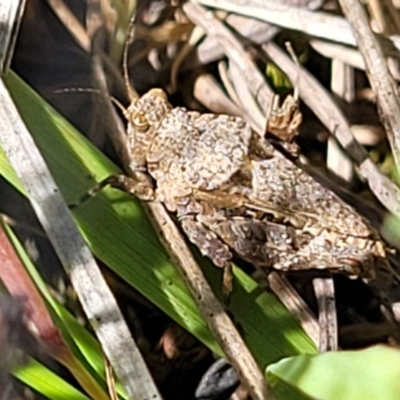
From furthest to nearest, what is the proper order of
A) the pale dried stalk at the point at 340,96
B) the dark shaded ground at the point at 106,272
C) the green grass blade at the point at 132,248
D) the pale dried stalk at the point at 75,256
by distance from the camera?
the pale dried stalk at the point at 340,96, the dark shaded ground at the point at 106,272, the green grass blade at the point at 132,248, the pale dried stalk at the point at 75,256

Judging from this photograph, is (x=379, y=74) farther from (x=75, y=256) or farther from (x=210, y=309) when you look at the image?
(x=75, y=256)

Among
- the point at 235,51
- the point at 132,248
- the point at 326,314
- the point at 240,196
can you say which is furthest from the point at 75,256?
the point at 235,51

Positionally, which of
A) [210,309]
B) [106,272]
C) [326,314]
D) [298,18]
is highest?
[298,18]

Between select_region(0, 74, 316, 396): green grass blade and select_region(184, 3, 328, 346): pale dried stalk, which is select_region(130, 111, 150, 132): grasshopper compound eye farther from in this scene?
select_region(184, 3, 328, 346): pale dried stalk

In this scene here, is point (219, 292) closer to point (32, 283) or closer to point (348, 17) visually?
point (32, 283)

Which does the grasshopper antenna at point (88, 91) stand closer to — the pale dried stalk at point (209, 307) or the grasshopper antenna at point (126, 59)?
the grasshopper antenna at point (126, 59)

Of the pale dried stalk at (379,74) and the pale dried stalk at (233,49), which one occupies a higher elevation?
the pale dried stalk at (233,49)

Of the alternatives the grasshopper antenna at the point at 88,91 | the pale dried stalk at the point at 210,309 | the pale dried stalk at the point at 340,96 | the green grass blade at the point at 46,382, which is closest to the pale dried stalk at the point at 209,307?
the pale dried stalk at the point at 210,309
